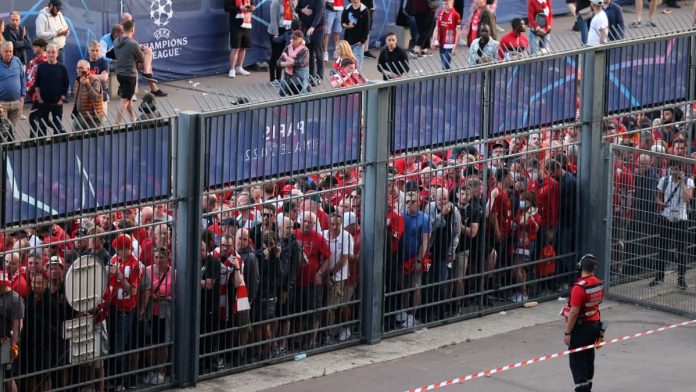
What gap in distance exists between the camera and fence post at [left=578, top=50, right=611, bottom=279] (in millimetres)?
17531

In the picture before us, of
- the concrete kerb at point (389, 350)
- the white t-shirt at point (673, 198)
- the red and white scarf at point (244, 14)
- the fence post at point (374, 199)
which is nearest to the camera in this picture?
the concrete kerb at point (389, 350)

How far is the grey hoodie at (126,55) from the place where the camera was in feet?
76.3

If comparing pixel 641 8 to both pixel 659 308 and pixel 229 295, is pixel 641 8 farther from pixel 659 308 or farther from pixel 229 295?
pixel 229 295

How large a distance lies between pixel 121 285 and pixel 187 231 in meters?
0.82

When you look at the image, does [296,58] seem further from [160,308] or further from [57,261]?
[57,261]

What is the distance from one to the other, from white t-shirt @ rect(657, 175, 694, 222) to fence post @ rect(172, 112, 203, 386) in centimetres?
545

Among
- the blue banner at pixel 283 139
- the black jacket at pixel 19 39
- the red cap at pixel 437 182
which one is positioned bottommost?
the red cap at pixel 437 182

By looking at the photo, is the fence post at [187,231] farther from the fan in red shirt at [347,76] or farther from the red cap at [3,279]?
the fan in red shirt at [347,76]

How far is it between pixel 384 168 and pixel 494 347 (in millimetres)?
2140

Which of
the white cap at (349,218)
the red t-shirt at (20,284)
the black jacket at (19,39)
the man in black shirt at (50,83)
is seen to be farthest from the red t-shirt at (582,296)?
the black jacket at (19,39)

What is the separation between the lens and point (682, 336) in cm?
1630

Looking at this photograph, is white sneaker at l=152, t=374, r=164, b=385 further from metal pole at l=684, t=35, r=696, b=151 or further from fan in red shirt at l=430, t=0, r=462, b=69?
fan in red shirt at l=430, t=0, r=462, b=69

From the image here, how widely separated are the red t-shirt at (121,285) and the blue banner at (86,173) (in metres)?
0.55

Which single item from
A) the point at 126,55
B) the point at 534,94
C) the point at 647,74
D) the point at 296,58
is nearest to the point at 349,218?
the point at 534,94
